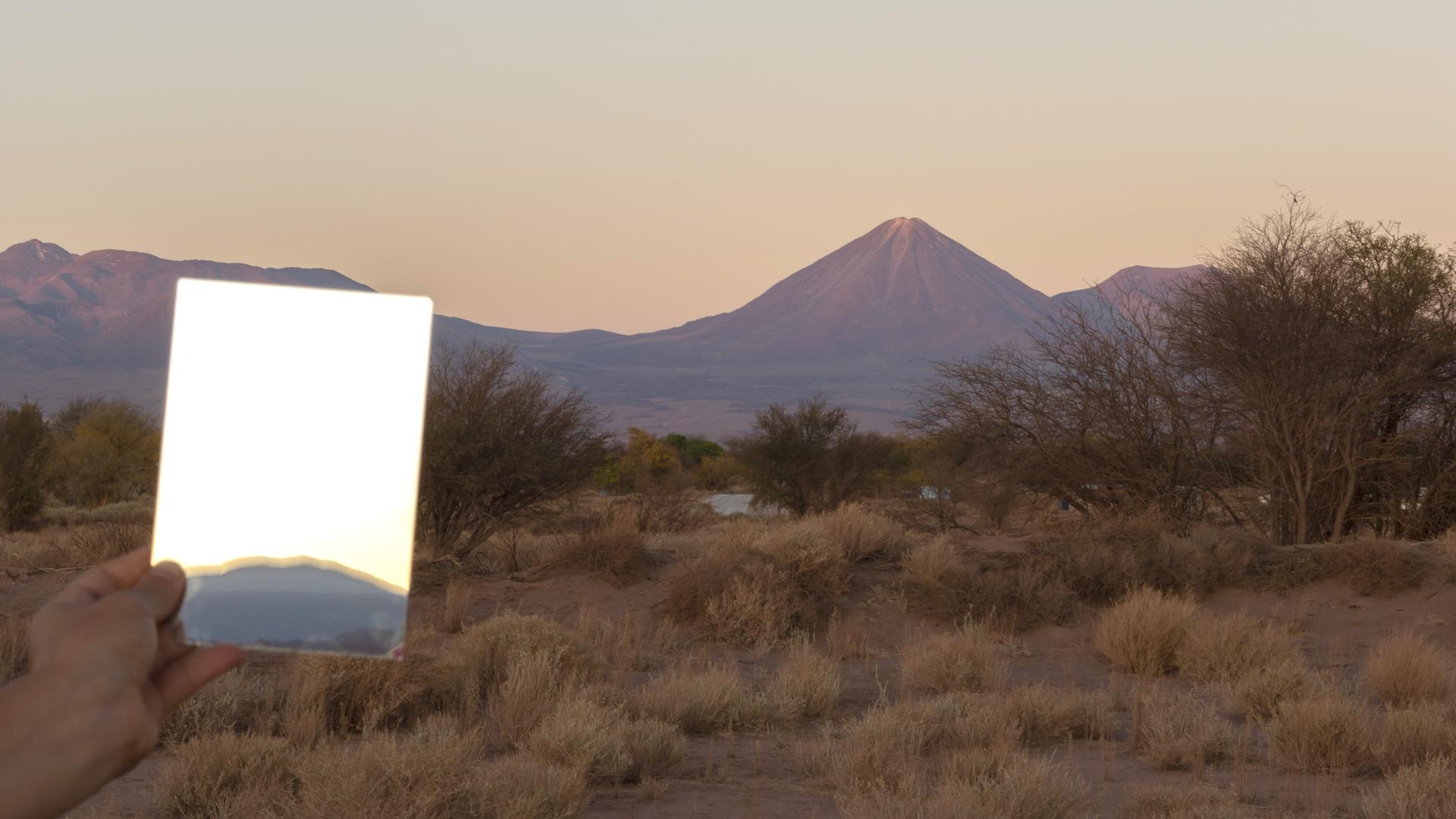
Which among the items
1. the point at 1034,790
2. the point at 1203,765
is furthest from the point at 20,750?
the point at 1203,765

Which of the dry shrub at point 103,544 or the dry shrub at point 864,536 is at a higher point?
the dry shrub at point 864,536

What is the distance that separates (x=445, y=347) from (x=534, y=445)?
2.44 metres

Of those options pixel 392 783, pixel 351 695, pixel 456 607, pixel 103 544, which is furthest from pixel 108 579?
pixel 103 544

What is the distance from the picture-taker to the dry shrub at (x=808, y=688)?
10.3 meters

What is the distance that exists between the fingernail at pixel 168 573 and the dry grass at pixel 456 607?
12879 millimetres

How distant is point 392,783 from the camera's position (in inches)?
256

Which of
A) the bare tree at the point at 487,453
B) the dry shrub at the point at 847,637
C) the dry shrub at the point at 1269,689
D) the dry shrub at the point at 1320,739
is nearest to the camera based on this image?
the dry shrub at the point at 1320,739

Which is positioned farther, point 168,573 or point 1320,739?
point 1320,739

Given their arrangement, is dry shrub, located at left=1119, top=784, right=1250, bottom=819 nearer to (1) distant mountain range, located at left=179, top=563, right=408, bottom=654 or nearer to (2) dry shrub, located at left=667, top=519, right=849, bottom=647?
(1) distant mountain range, located at left=179, top=563, right=408, bottom=654

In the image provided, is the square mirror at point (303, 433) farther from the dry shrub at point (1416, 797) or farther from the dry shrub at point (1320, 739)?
the dry shrub at point (1320, 739)

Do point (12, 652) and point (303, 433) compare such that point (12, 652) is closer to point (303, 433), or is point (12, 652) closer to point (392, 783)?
point (392, 783)

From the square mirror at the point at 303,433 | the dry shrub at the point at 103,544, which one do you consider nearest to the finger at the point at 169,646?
the square mirror at the point at 303,433

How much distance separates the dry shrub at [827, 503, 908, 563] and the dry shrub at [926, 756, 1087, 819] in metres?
9.23

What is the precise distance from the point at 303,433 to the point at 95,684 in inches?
20.8
